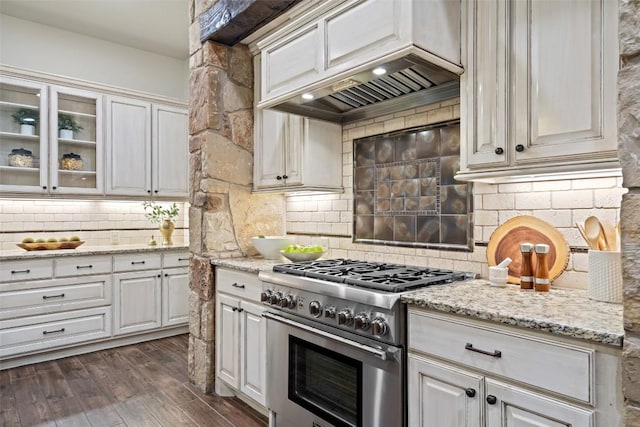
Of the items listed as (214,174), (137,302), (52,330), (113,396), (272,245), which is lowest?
(113,396)

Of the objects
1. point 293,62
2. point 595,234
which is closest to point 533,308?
point 595,234

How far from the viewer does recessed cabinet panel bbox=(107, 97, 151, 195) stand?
168 inches

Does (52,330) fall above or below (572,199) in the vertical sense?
below

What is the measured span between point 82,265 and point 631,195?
13.5 feet

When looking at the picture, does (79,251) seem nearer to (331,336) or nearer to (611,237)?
(331,336)

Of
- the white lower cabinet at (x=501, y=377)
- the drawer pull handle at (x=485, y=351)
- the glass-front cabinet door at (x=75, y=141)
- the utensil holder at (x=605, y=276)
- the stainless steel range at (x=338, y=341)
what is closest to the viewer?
the white lower cabinet at (x=501, y=377)

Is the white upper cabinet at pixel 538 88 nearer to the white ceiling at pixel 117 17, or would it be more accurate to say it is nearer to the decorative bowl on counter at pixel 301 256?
the decorative bowl on counter at pixel 301 256

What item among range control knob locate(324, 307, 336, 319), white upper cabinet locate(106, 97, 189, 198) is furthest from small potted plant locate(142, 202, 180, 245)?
range control knob locate(324, 307, 336, 319)

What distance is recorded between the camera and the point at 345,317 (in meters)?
1.88

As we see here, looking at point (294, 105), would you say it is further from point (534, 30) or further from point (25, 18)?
point (25, 18)

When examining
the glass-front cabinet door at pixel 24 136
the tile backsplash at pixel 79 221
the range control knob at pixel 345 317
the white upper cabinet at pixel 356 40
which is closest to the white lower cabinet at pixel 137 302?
the tile backsplash at pixel 79 221

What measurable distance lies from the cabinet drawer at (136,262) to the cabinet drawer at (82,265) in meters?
0.08

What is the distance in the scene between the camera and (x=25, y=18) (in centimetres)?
400

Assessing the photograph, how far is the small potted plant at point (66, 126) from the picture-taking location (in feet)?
13.2
